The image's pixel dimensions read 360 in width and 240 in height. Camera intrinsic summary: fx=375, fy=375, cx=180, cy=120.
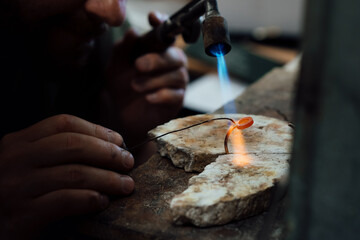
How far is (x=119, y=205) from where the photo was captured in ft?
3.11

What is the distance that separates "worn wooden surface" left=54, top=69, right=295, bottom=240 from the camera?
2.74 ft

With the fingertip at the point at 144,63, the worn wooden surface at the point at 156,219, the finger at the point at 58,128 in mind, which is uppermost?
the fingertip at the point at 144,63

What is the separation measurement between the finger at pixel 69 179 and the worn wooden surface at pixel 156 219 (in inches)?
2.7

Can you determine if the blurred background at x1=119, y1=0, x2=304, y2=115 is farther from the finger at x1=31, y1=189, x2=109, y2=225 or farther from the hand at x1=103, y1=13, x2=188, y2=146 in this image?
the finger at x1=31, y1=189, x2=109, y2=225

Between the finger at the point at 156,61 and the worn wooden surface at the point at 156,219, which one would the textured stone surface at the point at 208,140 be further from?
the finger at the point at 156,61

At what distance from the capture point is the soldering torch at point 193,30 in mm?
976

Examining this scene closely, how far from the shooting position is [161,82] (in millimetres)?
2000

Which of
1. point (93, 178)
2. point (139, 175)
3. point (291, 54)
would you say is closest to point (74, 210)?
point (93, 178)

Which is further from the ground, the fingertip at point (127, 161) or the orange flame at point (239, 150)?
the fingertip at point (127, 161)

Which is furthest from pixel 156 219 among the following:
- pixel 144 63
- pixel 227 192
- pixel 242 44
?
pixel 242 44

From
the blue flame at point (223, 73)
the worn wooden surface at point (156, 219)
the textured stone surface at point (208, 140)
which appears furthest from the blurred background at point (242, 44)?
the worn wooden surface at point (156, 219)

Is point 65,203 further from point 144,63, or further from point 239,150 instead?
point 144,63

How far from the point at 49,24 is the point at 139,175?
1.05 metres

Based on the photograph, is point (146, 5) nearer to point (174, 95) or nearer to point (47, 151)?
point (174, 95)
